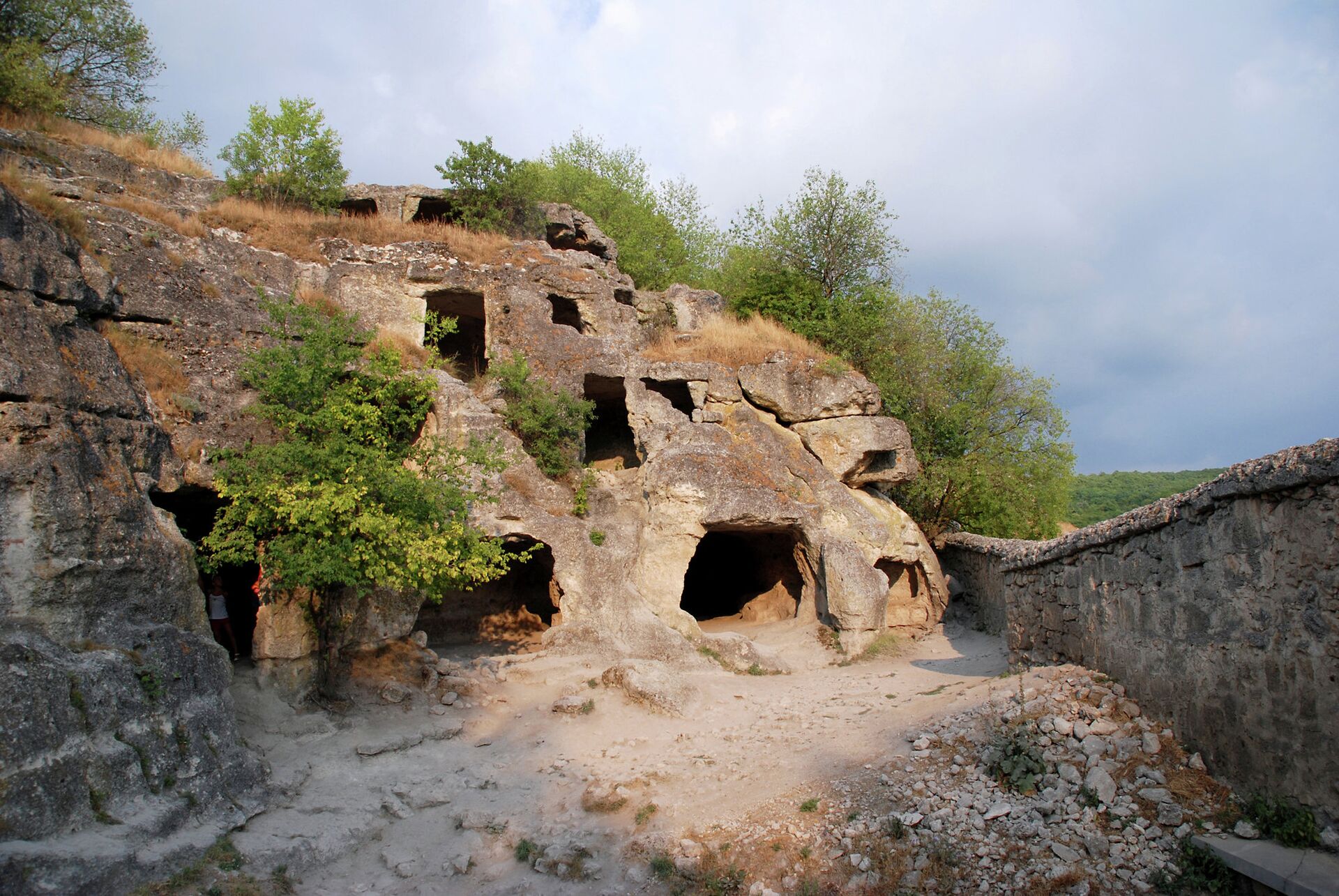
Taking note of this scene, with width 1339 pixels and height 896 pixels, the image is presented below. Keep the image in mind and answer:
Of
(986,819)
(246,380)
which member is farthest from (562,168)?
(986,819)

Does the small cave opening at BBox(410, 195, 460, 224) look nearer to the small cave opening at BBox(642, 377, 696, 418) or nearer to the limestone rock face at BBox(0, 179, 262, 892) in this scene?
the small cave opening at BBox(642, 377, 696, 418)

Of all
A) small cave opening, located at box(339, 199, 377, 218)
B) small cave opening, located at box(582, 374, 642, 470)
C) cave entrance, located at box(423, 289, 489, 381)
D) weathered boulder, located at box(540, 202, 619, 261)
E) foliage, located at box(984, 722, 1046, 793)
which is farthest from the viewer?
weathered boulder, located at box(540, 202, 619, 261)

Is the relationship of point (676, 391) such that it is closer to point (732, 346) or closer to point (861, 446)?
point (732, 346)

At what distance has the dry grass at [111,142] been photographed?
44.8 ft

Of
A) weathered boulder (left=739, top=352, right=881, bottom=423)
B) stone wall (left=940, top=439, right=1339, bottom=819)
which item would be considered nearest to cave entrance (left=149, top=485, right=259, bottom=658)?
stone wall (left=940, top=439, right=1339, bottom=819)

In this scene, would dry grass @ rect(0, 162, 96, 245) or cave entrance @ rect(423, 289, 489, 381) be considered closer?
dry grass @ rect(0, 162, 96, 245)

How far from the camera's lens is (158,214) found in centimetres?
1167

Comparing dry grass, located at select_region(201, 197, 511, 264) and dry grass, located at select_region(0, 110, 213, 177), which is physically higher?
dry grass, located at select_region(0, 110, 213, 177)

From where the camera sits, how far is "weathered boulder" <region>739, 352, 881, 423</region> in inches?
593

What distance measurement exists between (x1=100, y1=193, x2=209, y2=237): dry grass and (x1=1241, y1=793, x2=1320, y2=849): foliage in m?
14.3

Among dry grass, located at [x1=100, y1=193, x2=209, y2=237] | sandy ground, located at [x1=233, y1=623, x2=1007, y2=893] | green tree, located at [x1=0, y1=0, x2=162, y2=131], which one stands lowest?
sandy ground, located at [x1=233, y1=623, x2=1007, y2=893]

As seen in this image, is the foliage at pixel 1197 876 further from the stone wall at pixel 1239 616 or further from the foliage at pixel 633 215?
the foliage at pixel 633 215

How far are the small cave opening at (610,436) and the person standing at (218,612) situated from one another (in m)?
8.00

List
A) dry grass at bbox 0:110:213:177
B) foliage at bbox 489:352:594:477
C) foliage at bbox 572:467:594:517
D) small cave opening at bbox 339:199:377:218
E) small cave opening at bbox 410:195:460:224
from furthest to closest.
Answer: small cave opening at bbox 410:195:460:224
small cave opening at bbox 339:199:377:218
dry grass at bbox 0:110:213:177
foliage at bbox 489:352:594:477
foliage at bbox 572:467:594:517
